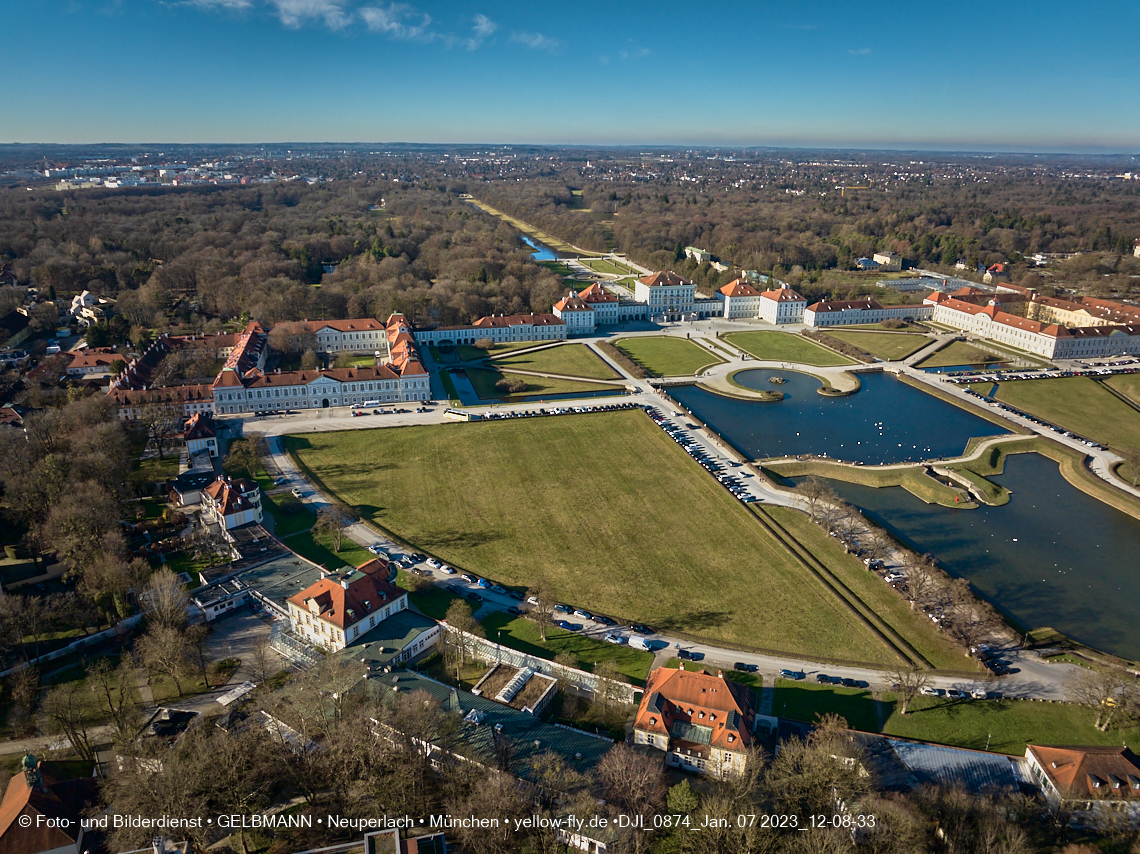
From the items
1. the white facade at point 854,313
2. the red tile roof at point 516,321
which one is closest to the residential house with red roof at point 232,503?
the red tile roof at point 516,321

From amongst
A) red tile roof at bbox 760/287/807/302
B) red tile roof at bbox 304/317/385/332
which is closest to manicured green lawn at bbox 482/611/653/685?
red tile roof at bbox 304/317/385/332

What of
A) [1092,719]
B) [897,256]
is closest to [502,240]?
[897,256]

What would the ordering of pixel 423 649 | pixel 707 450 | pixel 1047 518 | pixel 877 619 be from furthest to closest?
pixel 707 450, pixel 1047 518, pixel 877 619, pixel 423 649

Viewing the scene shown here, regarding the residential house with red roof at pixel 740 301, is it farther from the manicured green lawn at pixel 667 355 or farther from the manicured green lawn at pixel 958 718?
the manicured green lawn at pixel 958 718

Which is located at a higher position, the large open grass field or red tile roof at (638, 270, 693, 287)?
red tile roof at (638, 270, 693, 287)

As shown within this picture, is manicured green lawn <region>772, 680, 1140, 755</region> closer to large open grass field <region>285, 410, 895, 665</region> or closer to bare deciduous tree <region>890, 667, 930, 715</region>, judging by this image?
bare deciduous tree <region>890, 667, 930, 715</region>

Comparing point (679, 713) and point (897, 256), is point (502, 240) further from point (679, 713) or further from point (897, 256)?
point (679, 713)
